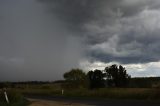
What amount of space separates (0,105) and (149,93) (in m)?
15.6

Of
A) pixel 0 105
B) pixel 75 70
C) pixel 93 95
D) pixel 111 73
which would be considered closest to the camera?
pixel 0 105

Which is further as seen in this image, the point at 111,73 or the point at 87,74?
the point at 87,74

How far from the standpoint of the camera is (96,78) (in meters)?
66.6

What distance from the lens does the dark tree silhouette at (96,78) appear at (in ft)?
216

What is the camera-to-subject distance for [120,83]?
216 ft

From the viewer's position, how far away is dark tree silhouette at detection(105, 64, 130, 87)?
6525cm

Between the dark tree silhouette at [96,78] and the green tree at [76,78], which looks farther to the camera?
the green tree at [76,78]

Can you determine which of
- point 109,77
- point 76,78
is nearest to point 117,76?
point 109,77

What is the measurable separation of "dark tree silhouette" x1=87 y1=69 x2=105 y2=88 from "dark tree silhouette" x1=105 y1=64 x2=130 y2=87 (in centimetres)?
129

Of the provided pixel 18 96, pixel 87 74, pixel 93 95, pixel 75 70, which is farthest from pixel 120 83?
pixel 18 96

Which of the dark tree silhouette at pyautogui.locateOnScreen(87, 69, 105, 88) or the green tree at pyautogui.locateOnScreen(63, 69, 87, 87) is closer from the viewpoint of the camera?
the dark tree silhouette at pyautogui.locateOnScreen(87, 69, 105, 88)

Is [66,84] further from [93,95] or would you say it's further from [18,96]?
[18,96]

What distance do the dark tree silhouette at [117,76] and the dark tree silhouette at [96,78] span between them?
129cm

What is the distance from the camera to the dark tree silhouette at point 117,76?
6525 cm
